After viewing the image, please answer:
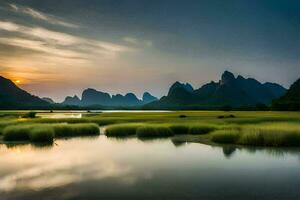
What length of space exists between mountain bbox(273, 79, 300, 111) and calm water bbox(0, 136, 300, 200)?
7370 cm

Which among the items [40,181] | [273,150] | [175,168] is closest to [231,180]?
[175,168]

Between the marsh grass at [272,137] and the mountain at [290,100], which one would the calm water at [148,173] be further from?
the mountain at [290,100]

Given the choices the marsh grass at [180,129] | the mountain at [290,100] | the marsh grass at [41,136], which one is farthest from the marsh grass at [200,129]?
the mountain at [290,100]

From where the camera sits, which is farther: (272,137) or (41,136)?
(41,136)

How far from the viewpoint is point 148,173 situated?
60.1 ft

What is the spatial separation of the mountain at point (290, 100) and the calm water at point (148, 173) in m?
73.7

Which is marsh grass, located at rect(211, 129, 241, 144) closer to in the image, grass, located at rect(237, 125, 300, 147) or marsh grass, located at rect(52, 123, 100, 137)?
grass, located at rect(237, 125, 300, 147)

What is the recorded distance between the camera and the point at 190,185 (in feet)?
51.0

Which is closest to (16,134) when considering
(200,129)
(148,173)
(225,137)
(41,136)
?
(41,136)

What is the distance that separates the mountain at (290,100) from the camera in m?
94.5

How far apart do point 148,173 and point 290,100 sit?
364 feet

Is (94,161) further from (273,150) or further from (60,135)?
(60,135)

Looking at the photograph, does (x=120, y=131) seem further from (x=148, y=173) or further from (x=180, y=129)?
(x=148, y=173)

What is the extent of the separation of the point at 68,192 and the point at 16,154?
12.3 m
